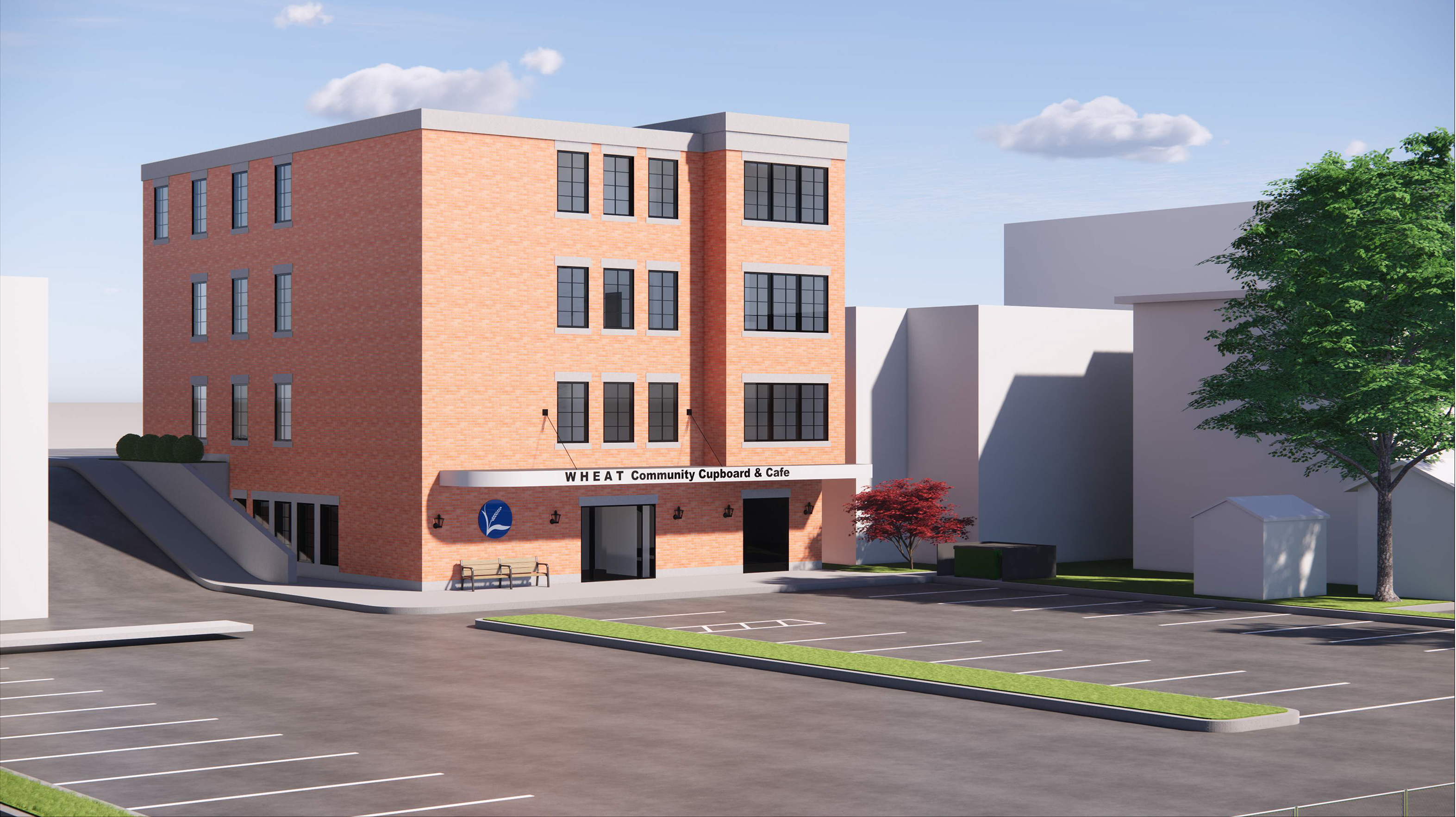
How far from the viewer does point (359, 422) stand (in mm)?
39625

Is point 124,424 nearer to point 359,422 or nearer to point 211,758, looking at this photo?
point 359,422

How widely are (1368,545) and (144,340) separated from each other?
122ft

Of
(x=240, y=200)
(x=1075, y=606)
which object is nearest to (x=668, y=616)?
(x=1075, y=606)

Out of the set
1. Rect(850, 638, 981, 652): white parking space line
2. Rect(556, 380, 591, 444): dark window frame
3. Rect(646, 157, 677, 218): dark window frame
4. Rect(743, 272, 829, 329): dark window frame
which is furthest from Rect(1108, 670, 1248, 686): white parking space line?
Rect(646, 157, 677, 218): dark window frame

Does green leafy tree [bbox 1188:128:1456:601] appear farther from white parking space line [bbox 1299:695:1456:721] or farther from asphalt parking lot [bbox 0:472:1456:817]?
white parking space line [bbox 1299:695:1456:721]

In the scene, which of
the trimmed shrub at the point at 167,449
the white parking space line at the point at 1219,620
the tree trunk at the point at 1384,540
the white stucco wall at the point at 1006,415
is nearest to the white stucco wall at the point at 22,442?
the trimmed shrub at the point at 167,449

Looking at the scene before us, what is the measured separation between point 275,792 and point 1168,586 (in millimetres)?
27550

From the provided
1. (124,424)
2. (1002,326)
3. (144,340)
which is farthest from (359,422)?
(124,424)

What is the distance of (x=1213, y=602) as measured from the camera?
3516 centimetres

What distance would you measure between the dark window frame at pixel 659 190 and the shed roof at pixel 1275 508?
15.9 meters

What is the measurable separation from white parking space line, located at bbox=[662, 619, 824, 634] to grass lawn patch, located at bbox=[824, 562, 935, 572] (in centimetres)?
1140

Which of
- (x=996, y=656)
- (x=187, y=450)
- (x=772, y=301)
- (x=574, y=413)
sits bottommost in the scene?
(x=996, y=656)

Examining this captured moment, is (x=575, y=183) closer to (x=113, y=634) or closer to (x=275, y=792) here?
(x=113, y=634)

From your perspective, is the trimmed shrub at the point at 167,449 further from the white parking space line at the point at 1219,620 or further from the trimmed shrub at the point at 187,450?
the white parking space line at the point at 1219,620
